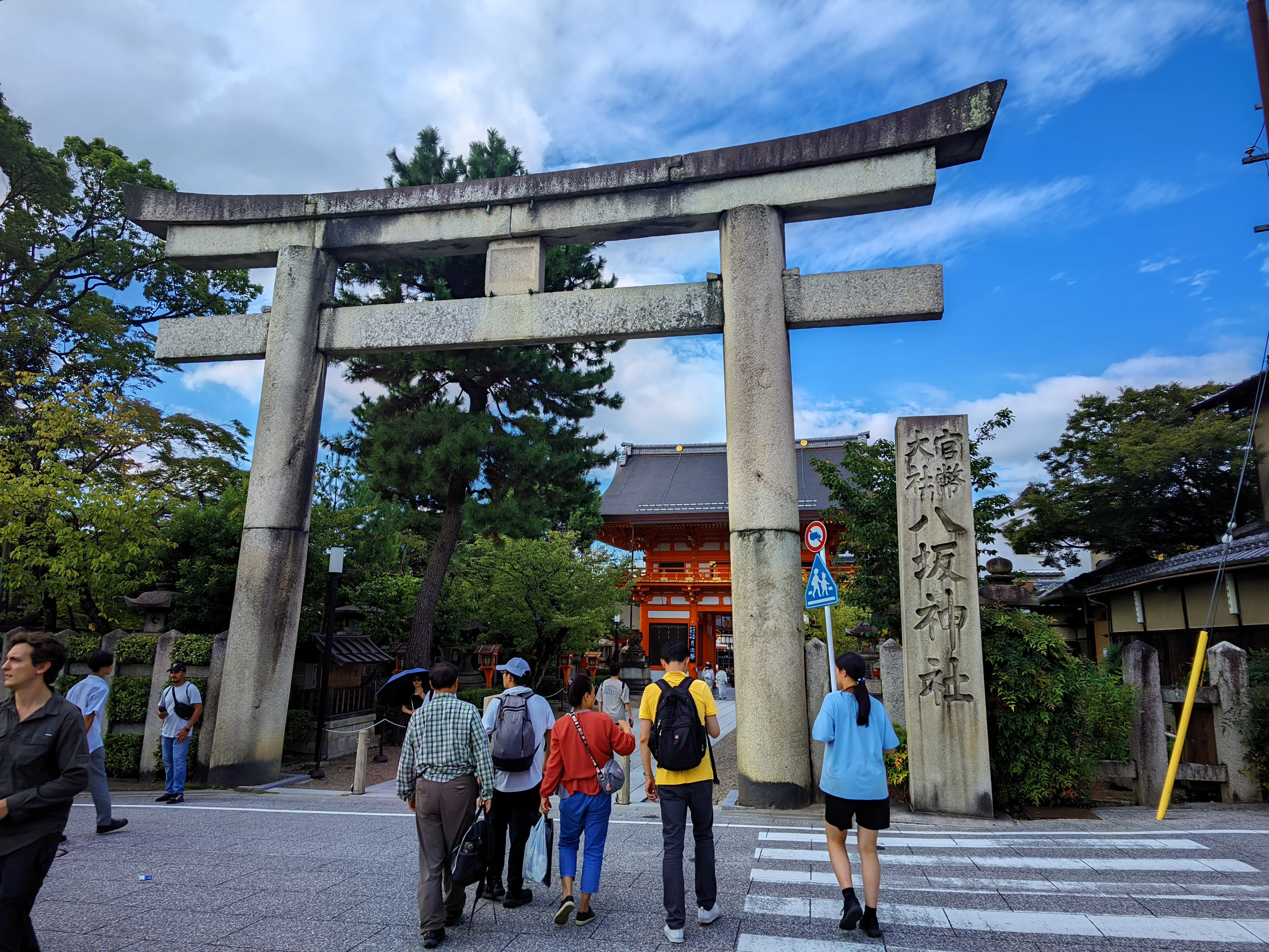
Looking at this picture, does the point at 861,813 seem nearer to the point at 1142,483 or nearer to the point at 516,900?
the point at 516,900

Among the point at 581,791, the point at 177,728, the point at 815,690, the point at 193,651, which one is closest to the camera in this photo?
the point at 581,791

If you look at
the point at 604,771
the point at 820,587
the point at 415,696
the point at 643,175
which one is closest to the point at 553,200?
the point at 643,175

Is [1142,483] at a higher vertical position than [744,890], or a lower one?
higher

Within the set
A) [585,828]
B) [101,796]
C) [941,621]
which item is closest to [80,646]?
[101,796]

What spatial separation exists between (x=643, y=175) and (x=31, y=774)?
806 cm

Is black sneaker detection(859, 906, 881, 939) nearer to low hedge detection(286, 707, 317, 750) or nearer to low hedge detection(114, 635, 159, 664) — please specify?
low hedge detection(114, 635, 159, 664)

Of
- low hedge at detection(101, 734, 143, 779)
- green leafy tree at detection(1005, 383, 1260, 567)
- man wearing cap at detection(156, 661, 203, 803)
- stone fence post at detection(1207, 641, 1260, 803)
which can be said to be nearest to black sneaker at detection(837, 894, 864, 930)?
stone fence post at detection(1207, 641, 1260, 803)

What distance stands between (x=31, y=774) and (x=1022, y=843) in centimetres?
673

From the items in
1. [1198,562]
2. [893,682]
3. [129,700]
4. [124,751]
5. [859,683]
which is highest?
[1198,562]

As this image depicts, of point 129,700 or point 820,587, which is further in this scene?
point 129,700

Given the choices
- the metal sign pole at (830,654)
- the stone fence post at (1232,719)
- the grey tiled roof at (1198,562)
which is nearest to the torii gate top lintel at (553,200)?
the metal sign pole at (830,654)

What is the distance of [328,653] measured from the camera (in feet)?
35.9

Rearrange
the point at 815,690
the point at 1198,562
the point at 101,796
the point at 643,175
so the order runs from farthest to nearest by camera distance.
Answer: the point at 1198,562 < the point at 643,175 < the point at 815,690 < the point at 101,796

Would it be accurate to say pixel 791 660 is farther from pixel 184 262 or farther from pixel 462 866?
pixel 184 262
